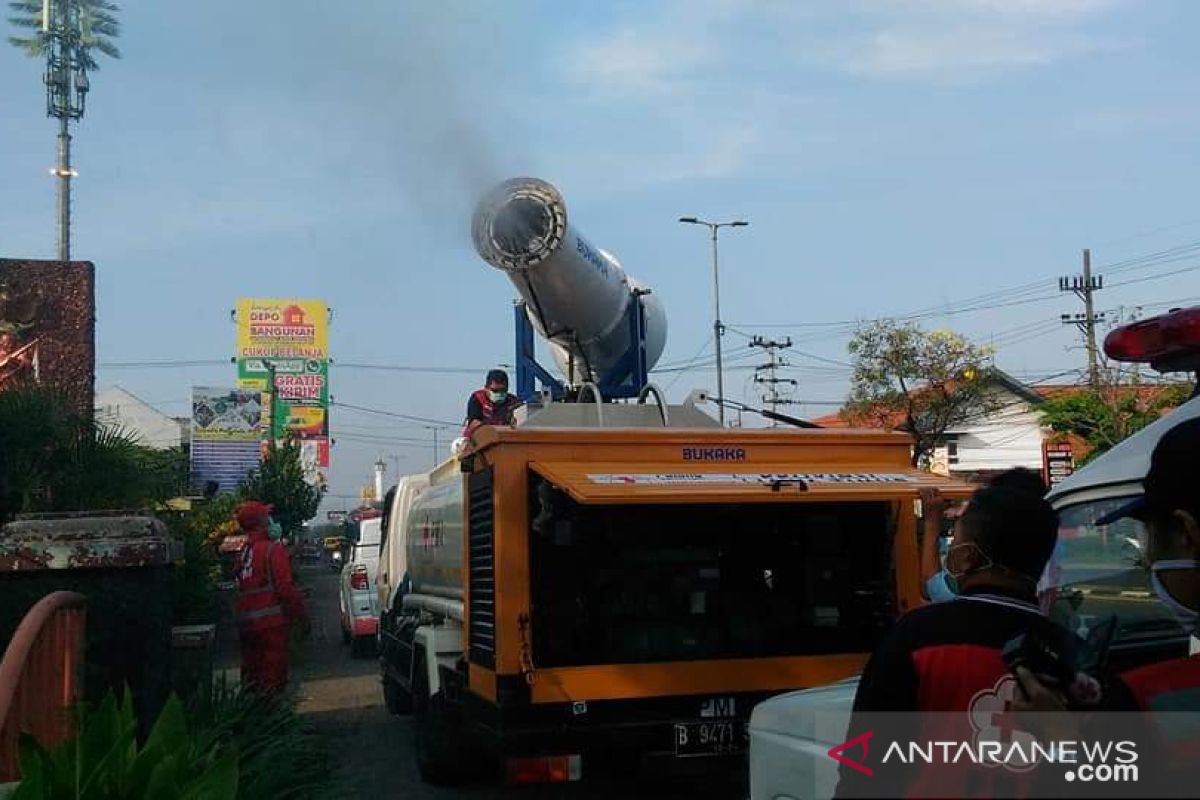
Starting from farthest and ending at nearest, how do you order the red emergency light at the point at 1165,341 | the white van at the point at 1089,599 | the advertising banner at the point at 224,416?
the advertising banner at the point at 224,416 → the red emergency light at the point at 1165,341 → the white van at the point at 1089,599

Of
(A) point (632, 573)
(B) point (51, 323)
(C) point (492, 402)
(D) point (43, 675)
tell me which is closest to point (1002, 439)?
(C) point (492, 402)

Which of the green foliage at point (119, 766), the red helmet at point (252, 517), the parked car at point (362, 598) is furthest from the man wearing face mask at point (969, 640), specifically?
the parked car at point (362, 598)

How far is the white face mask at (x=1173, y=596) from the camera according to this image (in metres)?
2.27

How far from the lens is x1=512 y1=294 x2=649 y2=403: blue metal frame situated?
30.2ft

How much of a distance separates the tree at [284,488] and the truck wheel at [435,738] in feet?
68.9

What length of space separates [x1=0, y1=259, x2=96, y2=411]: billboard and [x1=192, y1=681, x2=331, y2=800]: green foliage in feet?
16.5

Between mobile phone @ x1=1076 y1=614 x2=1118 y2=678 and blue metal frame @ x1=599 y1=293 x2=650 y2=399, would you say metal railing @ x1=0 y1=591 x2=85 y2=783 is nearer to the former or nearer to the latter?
mobile phone @ x1=1076 y1=614 x2=1118 y2=678

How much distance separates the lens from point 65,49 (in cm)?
2516

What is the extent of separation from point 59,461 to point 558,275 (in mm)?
4121

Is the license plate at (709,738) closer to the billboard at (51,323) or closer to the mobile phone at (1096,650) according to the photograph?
the mobile phone at (1096,650)

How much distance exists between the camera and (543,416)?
7352mm

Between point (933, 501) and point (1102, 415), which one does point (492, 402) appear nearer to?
point (933, 501)

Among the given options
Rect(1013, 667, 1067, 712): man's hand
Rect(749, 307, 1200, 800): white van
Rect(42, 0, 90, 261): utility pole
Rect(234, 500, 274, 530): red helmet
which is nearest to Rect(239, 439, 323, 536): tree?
Rect(42, 0, 90, 261): utility pole

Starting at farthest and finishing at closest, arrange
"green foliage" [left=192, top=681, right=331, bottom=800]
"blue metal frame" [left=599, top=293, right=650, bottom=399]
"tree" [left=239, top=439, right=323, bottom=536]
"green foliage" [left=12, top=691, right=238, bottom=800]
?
"tree" [left=239, top=439, right=323, bottom=536]
"blue metal frame" [left=599, top=293, right=650, bottom=399]
"green foliage" [left=192, top=681, right=331, bottom=800]
"green foliage" [left=12, top=691, right=238, bottom=800]
